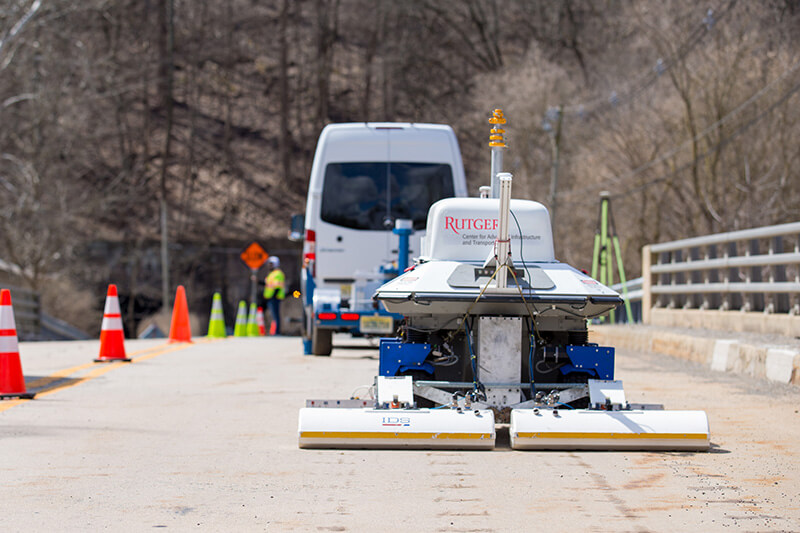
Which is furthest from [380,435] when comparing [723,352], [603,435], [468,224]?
[723,352]

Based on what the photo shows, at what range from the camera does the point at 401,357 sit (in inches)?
313

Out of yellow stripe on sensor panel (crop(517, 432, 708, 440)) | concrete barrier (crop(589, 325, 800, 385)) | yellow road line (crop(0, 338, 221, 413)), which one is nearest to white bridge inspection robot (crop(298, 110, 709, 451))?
yellow stripe on sensor panel (crop(517, 432, 708, 440))

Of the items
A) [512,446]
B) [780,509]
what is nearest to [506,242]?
[512,446]

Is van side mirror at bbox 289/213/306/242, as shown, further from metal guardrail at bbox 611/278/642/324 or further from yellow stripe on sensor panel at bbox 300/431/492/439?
metal guardrail at bbox 611/278/642/324

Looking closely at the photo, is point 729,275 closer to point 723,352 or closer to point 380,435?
point 723,352

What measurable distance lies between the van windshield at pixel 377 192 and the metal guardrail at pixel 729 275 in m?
3.94

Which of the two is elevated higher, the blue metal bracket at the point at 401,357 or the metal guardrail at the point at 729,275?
the metal guardrail at the point at 729,275

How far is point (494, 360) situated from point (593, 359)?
747 mm

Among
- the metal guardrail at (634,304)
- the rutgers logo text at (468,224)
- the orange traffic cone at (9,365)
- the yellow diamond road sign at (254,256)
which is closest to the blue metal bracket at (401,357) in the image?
the rutgers logo text at (468,224)

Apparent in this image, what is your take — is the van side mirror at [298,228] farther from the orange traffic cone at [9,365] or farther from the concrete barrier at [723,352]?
the orange traffic cone at [9,365]

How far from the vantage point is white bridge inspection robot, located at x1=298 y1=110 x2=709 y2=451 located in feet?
22.9

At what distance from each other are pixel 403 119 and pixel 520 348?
51269 mm

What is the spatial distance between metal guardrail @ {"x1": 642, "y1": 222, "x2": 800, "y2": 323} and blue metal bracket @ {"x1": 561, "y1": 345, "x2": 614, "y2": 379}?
536 cm

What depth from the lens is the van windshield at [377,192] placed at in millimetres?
A: 15484
